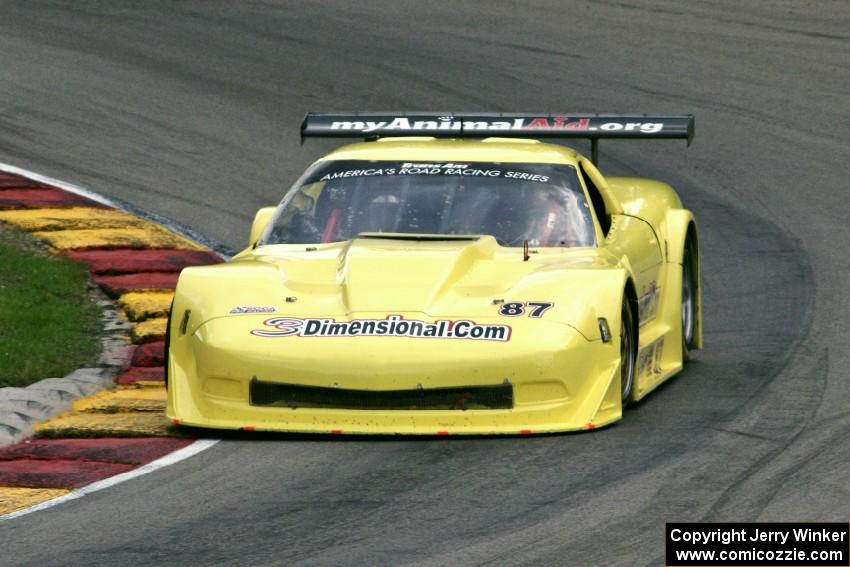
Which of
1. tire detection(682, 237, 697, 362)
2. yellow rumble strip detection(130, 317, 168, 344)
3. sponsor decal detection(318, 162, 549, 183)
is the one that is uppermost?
sponsor decal detection(318, 162, 549, 183)

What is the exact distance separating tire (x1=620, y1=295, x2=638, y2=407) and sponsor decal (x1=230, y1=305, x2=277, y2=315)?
1656mm

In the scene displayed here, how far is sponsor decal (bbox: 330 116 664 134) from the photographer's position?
10.9 m

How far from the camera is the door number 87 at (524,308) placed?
8156mm

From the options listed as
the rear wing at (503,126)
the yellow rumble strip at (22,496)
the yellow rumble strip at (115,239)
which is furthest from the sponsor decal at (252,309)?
the yellow rumble strip at (115,239)

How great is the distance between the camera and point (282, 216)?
9.55 meters

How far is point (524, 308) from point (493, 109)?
890 cm

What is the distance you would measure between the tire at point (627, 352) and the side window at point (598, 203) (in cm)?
93

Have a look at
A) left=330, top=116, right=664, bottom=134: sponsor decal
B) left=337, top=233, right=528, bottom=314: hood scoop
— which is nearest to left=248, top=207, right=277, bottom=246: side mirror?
left=337, top=233, right=528, bottom=314: hood scoop

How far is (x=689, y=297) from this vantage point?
35.7ft

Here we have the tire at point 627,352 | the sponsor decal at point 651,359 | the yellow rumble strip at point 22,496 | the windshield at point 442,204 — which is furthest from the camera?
the windshield at point 442,204

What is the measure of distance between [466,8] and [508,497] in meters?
14.5

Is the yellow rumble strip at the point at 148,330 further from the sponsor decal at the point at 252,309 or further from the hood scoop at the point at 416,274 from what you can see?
the sponsor decal at the point at 252,309

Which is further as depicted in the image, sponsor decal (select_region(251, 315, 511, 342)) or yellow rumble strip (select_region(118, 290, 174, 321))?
yellow rumble strip (select_region(118, 290, 174, 321))

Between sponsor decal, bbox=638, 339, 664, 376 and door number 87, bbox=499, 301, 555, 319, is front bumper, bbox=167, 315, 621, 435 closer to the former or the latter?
door number 87, bbox=499, 301, 555, 319
